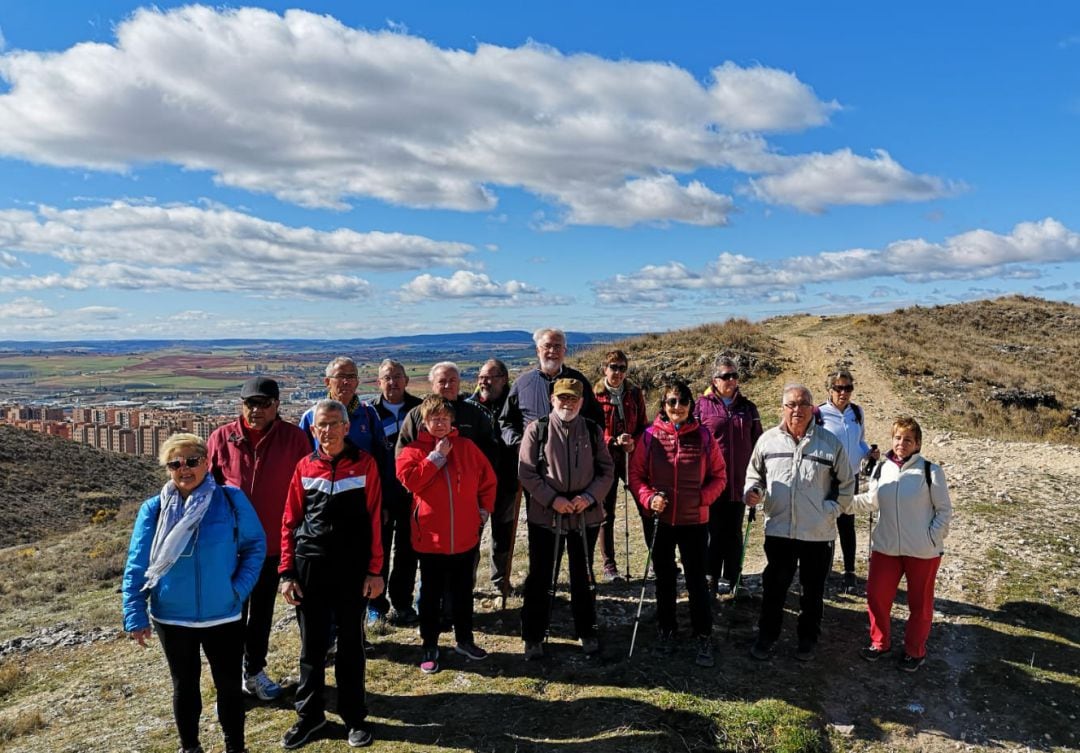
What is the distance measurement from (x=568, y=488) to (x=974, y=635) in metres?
4.12

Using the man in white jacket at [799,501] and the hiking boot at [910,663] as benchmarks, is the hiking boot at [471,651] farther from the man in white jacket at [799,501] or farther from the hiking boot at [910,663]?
the hiking boot at [910,663]

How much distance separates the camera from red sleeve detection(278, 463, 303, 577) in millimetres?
4094

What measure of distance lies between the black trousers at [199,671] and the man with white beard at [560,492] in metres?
2.12

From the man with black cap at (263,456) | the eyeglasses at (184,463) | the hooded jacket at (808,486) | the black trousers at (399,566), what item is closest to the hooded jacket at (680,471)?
the hooded jacket at (808,486)

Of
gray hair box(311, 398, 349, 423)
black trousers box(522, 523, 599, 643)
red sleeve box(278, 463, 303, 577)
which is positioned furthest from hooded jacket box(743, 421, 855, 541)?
red sleeve box(278, 463, 303, 577)

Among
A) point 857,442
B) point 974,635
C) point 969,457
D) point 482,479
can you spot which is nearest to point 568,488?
point 482,479

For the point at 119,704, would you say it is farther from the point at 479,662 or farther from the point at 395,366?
the point at 395,366

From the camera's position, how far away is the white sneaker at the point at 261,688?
4848mm

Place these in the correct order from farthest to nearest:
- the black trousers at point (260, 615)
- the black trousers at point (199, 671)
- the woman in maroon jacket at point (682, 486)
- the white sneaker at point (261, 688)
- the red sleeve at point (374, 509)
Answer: the woman in maroon jacket at point (682, 486)
the white sneaker at point (261, 688)
the black trousers at point (260, 615)
the red sleeve at point (374, 509)
the black trousers at point (199, 671)

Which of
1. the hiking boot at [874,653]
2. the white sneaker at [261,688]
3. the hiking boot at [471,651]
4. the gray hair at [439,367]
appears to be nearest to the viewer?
the white sneaker at [261,688]

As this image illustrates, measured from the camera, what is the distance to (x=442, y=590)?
4.98 metres

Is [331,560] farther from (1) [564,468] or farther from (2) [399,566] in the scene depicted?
(2) [399,566]

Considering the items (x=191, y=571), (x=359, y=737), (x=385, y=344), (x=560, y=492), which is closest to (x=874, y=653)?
(x=560, y=492)

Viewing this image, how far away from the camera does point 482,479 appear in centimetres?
500
